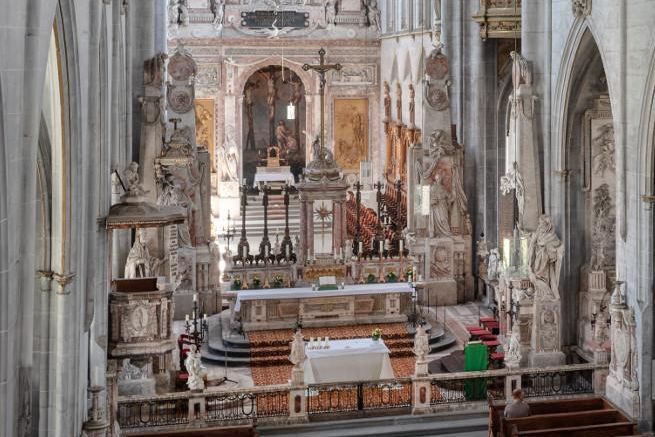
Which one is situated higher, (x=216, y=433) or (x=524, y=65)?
(x=524, y=65)

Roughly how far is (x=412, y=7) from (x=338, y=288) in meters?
13.6

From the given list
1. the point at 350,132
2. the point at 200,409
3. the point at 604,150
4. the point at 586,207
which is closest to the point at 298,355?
the point at 200,409

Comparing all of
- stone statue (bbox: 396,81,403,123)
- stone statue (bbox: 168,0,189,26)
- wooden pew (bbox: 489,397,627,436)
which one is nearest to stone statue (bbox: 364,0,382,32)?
stone statue (bbox: 396,81,403,123)

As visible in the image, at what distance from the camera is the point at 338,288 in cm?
2295

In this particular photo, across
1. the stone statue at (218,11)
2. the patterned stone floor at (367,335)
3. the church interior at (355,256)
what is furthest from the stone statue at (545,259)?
the stone statue at (218,11)

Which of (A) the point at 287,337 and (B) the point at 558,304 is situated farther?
(A) the point at 287,337

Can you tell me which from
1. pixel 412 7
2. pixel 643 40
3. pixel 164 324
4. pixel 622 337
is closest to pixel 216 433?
pixel 164 324

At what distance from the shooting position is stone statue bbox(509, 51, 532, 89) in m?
20.0

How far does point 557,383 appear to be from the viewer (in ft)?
61.4

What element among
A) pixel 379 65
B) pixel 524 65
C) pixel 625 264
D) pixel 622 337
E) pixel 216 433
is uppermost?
pixel 379 65

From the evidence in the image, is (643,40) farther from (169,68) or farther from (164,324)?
(169,68)

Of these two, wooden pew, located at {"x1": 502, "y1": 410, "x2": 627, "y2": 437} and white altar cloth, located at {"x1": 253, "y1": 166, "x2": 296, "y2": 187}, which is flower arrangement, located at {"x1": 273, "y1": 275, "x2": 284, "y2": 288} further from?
white altar cloth, located at {"x1": 253, "y1": 166, "x2": 296, "y2": 187}

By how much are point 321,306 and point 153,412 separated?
20.8ft

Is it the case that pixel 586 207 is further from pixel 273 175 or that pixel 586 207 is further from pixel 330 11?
pixel 330 11
